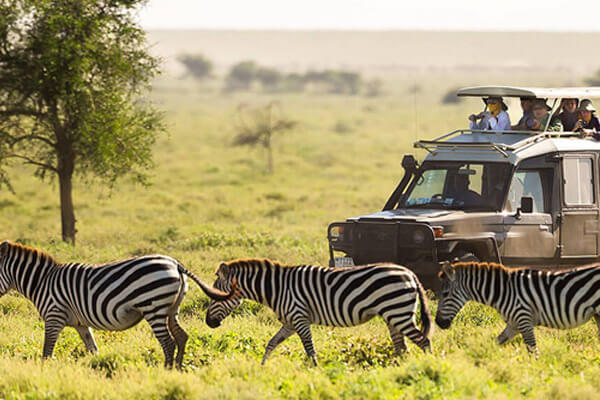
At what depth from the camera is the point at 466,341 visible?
845 centimetres

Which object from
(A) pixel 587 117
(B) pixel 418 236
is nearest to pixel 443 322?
(B) pixel 418 236

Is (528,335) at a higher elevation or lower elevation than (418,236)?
lower

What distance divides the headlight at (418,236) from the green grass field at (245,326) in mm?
936

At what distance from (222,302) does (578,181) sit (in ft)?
17.6

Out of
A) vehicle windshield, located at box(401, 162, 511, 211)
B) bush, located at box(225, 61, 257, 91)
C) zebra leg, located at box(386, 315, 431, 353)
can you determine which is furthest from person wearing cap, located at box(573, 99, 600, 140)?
bush, located at box(225, 61, 257, 91)

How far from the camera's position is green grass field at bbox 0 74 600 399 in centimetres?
695

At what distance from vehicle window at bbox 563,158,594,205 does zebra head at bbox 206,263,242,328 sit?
4987 mm

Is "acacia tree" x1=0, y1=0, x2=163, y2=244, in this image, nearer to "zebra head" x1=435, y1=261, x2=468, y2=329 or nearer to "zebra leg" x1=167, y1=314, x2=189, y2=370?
"zebra leg" x1=167, y1=314, x2=189, y2=370

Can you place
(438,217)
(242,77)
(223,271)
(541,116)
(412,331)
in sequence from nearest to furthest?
(412,331)
(223,271)
(438,217)
(541,116)
(242,77)

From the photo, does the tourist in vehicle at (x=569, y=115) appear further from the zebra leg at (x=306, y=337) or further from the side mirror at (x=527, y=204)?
the zebra leg at (x=306, y=337)

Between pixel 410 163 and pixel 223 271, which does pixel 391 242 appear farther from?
pixel 223 271

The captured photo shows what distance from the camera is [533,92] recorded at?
11.2m

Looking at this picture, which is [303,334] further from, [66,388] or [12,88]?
[12,88]

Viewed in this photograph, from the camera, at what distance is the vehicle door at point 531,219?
1053 centimetres
